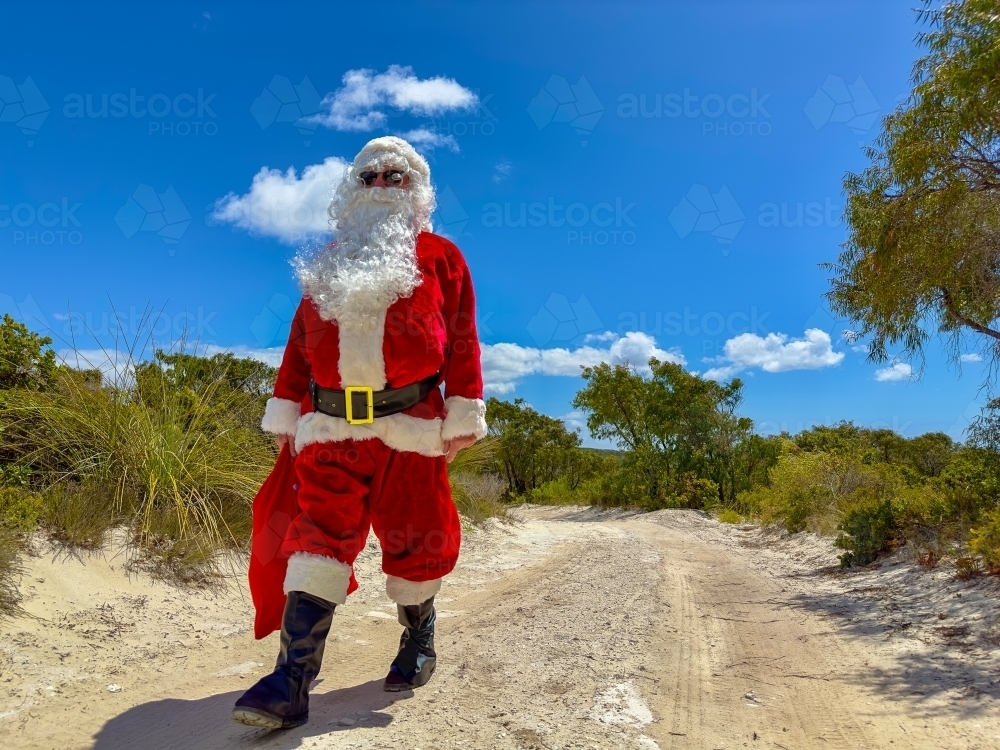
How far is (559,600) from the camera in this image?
3.99 metres

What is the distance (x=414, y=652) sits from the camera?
8.33 feet

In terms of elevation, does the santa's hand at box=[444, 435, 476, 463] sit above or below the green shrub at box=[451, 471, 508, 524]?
above

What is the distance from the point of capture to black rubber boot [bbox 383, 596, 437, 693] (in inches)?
97.7

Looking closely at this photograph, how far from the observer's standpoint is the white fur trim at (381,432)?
2.42 m

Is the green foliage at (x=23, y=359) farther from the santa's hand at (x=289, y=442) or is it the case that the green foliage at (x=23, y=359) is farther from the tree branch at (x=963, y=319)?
the tree branch at (x=963, y=319)

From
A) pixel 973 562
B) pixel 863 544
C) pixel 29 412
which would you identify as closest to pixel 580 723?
pixel 973 562

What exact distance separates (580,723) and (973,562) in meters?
3.36

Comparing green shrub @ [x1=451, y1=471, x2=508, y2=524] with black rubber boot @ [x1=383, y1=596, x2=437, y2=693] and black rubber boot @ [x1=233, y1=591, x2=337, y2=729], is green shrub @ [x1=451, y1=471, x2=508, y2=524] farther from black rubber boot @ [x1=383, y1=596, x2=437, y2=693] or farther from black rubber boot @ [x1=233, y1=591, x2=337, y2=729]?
black rubber boot @ [x1=233, y1=591, x2=337, y2=729]

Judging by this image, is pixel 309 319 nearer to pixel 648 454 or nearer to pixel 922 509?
pixel 922 509

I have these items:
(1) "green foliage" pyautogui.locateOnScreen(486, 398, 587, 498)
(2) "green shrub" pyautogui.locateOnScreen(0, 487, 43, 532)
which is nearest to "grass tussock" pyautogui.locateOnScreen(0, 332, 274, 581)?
(2) "green shrub" pyautogui.locateOnScreen(0, 487, 43, 532)

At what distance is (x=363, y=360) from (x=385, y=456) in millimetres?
378

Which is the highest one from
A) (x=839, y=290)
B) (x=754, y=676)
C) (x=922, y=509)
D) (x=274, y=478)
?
(x=839, y=290)

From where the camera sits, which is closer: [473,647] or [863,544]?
[473,647]

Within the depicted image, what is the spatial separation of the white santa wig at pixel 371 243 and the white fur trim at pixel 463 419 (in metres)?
0.46
